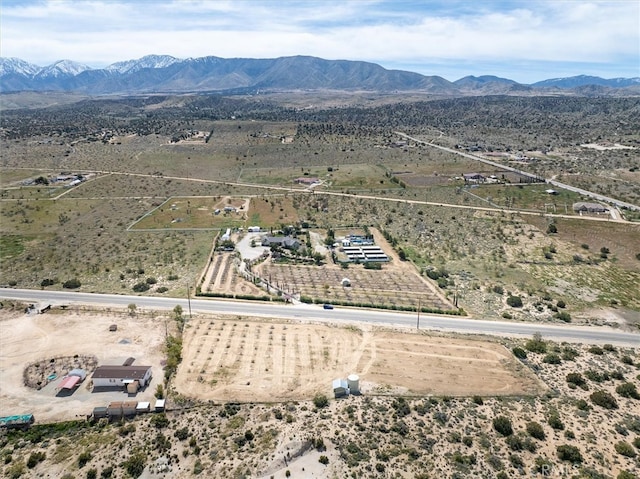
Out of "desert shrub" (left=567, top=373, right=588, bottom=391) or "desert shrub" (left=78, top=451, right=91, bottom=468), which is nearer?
"desert shrub" (left=78, top=451, right=91, bottom=468)

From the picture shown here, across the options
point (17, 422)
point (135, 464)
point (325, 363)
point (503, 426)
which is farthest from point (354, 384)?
point (17, 422)

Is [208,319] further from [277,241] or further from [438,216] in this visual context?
[438,216]

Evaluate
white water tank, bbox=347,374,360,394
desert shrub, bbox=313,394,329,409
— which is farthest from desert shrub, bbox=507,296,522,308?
desert shrub, bbox=313,394,329,409

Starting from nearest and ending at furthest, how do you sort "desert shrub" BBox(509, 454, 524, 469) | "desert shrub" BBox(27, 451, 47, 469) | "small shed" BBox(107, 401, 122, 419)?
"desert shrub" BBox(509, 454, 524, 469) → "desert shrub" BBox(27, 451, 47, 469) → "small shed" BBox(107, 401, 122, 419)

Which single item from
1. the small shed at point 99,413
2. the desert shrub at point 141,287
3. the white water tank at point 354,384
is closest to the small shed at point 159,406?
the small shed at point 99,413

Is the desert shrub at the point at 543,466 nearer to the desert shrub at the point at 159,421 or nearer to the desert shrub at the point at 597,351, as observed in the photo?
the desert shrub at the point at 597,351

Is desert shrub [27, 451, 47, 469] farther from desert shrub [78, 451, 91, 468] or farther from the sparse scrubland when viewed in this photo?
desert shrub [78, 451, 91, 468]

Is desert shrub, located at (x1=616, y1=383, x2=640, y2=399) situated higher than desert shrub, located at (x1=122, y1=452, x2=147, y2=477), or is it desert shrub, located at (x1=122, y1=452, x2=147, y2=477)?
desert shrub, located at (x1=616, y1=383, x2=640, y2=399)
